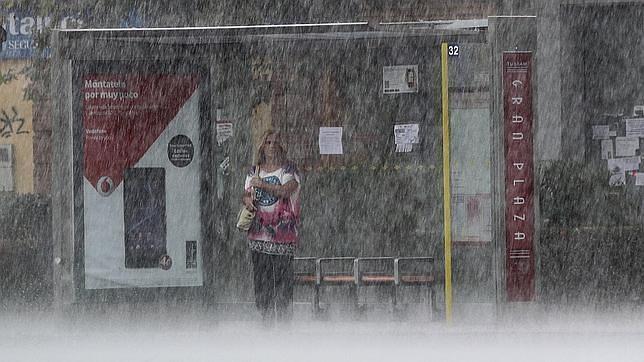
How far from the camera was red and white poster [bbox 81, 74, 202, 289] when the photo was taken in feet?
37.5

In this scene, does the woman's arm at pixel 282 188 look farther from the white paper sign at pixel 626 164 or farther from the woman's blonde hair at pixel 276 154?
the white paper sign at pixel 626 164

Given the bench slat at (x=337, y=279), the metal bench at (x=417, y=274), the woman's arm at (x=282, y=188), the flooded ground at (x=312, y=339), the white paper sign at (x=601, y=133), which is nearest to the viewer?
the flooded ground at (x=312, y=339)

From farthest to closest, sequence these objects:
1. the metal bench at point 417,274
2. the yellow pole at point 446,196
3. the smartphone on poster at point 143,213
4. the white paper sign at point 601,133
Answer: the white paper sign at point 601,133
the metal bench at point 417,274
the smartphone on poster at point 143,213
the yellow pole at point 446,196

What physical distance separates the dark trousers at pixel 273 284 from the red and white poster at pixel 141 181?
1.90 ft

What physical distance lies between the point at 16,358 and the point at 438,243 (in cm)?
463

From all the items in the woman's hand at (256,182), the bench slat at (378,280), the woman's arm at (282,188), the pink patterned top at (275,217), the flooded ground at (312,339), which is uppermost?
the woman's hand at (256,182)

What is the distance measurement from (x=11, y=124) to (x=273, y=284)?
8.87 meters

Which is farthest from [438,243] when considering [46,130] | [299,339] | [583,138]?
[46,130]

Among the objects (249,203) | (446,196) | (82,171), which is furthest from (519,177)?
(82,171)

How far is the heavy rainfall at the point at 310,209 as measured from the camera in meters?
11.3

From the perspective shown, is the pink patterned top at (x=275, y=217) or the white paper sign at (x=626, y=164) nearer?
the pink patterned top at (x=275, y=217)

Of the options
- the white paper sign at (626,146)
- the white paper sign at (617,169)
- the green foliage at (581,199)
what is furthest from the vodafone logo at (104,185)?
the white paper sign at (626,146)

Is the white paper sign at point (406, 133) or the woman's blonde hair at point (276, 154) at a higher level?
the white paper sign at point (406, 133)

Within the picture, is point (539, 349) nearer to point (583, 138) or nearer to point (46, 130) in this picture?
point (583, 138)
